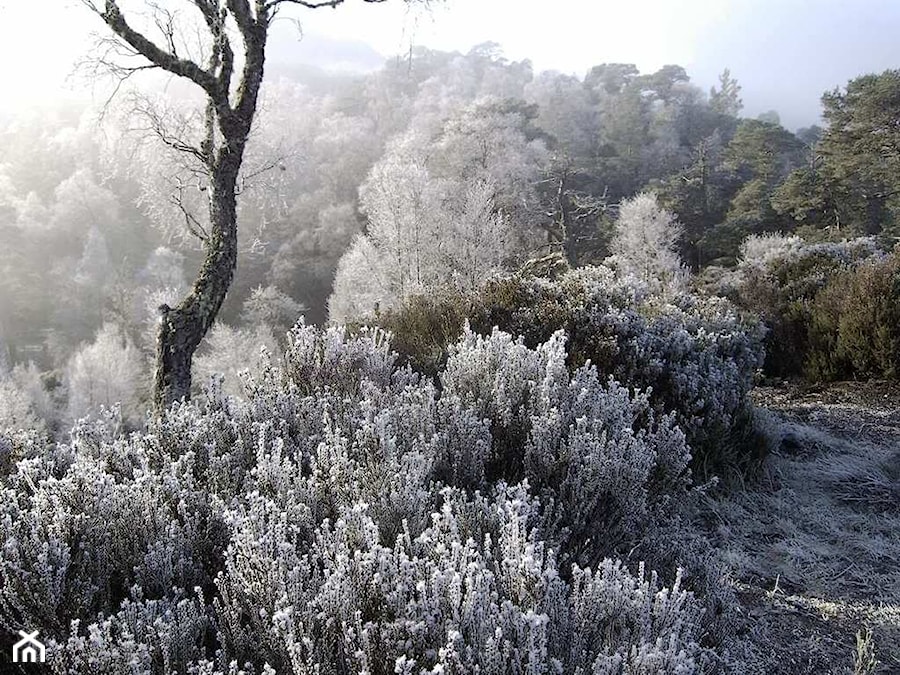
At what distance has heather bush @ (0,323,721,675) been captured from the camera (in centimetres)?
140

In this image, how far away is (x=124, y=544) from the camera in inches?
73.8

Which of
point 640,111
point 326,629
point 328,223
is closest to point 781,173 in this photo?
point 640,111

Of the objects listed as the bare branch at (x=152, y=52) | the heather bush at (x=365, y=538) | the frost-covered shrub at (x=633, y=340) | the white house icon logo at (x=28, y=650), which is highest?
the bare branch at (x=152, y=52)

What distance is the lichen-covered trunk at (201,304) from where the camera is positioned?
16.4 feet

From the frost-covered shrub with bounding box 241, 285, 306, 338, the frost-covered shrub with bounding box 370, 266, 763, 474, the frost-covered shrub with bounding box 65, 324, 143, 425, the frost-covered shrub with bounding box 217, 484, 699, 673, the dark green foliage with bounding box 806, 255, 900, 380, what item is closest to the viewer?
the frost-covered shrub with bounding box 217, 484, 699, 673

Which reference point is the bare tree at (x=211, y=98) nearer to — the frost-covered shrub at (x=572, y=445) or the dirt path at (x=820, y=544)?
the frost-covered shrub at (x=572, y=445)

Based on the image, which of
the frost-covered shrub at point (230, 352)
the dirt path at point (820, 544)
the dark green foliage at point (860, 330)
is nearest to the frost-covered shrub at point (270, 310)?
the frost-covered shrub at point (230, 352)

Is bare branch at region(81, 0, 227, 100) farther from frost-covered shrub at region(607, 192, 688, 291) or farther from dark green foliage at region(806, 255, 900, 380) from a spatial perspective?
frost-covered shrub at region(607, 192, 688, 291)

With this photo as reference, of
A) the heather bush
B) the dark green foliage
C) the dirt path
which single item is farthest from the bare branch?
the dark green foliage

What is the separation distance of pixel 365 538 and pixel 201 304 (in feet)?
13.5

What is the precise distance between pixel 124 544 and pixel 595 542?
162 cm

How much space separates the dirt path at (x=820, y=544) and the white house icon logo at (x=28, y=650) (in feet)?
7.15

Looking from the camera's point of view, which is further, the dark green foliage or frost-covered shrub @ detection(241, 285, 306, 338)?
frost-covered shrub @ detection(241, 285, 306, 338)

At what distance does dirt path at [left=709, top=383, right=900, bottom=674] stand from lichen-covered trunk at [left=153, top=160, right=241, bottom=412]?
4152mm
